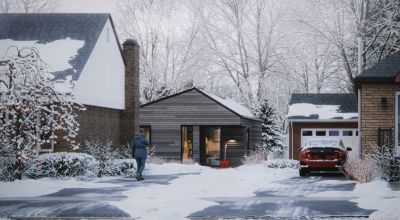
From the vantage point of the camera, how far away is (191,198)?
1501 cm

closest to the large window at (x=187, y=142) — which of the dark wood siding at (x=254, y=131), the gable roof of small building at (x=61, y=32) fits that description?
the dark wood siding at (x=254, y=131)

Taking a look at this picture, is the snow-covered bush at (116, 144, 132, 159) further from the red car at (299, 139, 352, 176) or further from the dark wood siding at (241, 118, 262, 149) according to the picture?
the dark wood siding at (241, 118, 262, 149)

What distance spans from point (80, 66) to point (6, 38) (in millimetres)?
4671

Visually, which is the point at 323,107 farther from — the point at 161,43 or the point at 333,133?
the point at 161,43

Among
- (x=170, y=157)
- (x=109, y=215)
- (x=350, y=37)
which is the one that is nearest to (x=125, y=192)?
(x=109, y=215)

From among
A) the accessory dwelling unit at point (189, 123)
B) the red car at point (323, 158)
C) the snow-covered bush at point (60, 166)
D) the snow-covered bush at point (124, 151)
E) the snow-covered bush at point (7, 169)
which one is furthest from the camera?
the accessory dwelling unit at point (189, 123)

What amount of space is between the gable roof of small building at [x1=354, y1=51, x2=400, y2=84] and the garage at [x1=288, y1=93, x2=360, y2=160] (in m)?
7.31

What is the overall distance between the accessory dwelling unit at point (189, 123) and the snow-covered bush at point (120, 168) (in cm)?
1160

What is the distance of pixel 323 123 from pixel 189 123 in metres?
8.48

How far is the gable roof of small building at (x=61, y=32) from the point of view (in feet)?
82.9

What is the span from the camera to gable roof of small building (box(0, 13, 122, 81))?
25.3m

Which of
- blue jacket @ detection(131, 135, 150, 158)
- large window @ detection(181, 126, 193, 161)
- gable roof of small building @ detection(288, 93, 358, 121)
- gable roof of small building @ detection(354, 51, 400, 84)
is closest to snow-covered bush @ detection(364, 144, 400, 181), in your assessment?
gable roof of small building @ detection(354, 51, 400, 84)

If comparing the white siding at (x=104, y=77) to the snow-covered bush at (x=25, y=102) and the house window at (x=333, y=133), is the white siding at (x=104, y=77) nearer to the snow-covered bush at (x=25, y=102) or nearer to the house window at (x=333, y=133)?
the snow-covered bush at (x=25, y=102)

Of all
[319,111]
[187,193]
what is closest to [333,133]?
[319,111]
